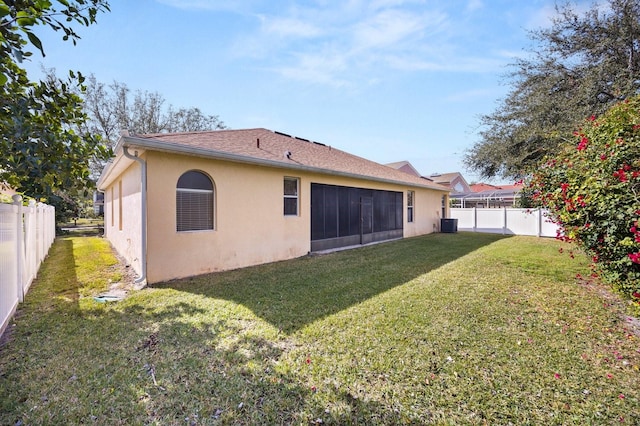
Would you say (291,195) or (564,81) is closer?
(291,195)

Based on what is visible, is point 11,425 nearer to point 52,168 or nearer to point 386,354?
point 52,168

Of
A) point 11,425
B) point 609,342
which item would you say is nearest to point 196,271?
point 11,425

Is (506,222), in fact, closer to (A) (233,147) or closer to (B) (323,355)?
(A) (233,147)

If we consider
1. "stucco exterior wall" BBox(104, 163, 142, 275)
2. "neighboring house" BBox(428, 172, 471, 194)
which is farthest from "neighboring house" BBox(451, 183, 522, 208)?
"stucco exterior wall" BBox(104, 163, 142, 275)

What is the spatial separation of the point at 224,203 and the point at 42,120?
12.3ft

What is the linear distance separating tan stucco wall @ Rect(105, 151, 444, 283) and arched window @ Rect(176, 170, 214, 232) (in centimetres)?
15

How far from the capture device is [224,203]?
23.5ft

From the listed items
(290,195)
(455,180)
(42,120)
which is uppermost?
(455,180)

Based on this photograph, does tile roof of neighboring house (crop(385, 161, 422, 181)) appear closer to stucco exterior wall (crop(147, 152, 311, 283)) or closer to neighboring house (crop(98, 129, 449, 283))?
neighboring house (crop(98, 129, 449, 283))

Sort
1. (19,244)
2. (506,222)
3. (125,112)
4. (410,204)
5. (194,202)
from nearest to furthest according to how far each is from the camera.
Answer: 1. (19,244)
2. (194,202)
3. (410,204)
4. (506,222)
5. (125,112)

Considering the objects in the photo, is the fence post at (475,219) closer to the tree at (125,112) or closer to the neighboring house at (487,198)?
the neighboring house at (487,198)

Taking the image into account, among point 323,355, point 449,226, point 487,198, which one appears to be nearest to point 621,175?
point 323,355

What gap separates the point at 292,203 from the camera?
9.12 meters

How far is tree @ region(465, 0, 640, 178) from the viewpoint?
9.66 meters
